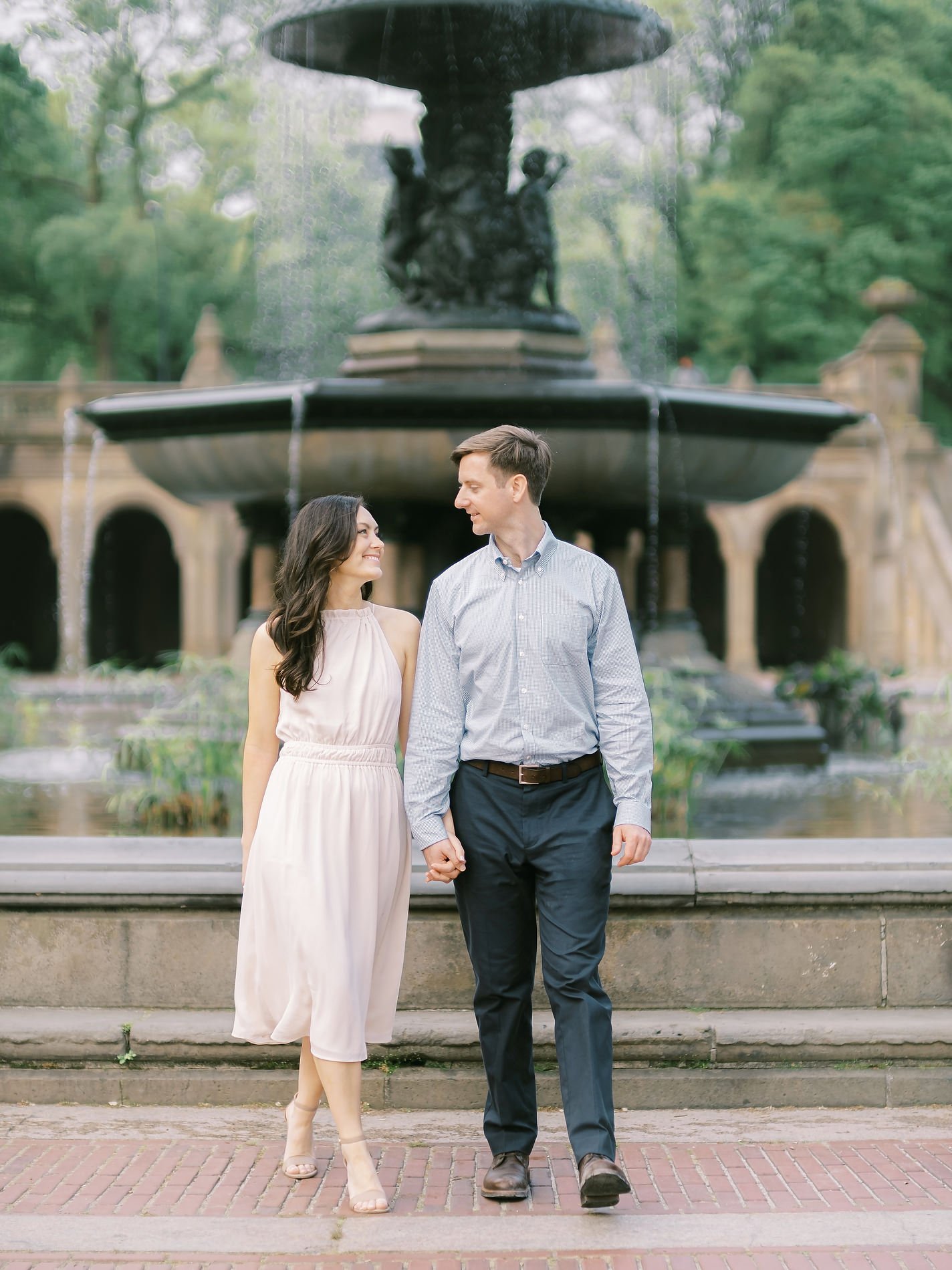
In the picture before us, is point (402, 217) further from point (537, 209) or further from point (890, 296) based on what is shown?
point (890, 296)

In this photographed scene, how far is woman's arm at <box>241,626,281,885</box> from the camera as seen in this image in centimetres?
400

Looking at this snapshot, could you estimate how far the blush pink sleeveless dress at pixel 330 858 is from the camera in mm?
3885

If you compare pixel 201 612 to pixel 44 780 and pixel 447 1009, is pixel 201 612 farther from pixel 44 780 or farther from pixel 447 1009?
pixel 447 1009

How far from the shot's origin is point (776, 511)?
1196 inches

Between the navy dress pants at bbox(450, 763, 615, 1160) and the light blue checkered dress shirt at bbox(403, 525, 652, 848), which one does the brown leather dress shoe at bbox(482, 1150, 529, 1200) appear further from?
the light blue checkered dress shirt at bbox(403, 525, 652, 848)

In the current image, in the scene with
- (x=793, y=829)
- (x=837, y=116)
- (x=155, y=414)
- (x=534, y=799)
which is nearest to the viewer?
(x=534, y=799)

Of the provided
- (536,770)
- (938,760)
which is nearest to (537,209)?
(938,760)

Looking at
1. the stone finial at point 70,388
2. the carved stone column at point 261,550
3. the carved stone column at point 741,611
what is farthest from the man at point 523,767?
the stone finial at point 70,388

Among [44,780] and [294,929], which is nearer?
[294,929]

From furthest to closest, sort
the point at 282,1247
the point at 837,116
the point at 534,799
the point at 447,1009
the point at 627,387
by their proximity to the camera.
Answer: the point at 837,116 < the point at 627,387 < the point at 447,1009 < the point at 534,799 < the point at 282,1247

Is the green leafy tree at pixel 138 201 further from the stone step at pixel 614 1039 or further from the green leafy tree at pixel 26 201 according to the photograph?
the stone step at pixel 614 1039

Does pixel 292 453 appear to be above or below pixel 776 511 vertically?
below

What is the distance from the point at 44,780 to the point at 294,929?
5.79 m

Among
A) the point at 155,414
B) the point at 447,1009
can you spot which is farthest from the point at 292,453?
the point at 447,1009
